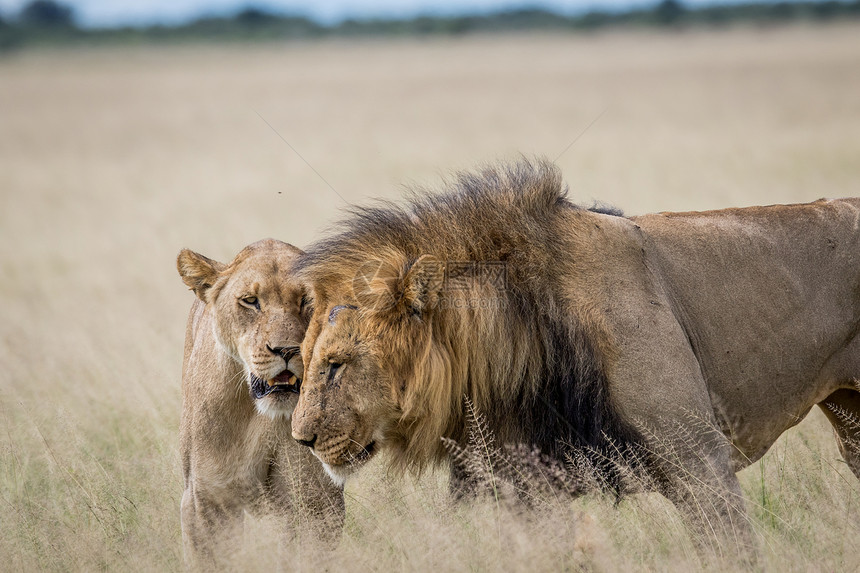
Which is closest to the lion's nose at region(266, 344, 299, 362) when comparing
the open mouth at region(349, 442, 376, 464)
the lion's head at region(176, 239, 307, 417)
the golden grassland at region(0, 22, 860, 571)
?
the lion's head at region(176, 239, 307, 417)

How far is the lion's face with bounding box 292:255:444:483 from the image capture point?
3.84 meters

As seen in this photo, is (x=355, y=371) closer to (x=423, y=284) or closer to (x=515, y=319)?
(x=423, y=284)

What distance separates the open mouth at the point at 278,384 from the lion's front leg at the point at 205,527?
22.4 inches

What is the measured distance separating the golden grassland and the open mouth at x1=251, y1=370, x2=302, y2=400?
0.61 metres

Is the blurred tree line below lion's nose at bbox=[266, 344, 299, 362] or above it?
below

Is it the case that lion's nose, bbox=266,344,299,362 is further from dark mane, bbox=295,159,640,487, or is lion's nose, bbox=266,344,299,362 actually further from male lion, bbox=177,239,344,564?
dark mane, bbox=295,159,640,487


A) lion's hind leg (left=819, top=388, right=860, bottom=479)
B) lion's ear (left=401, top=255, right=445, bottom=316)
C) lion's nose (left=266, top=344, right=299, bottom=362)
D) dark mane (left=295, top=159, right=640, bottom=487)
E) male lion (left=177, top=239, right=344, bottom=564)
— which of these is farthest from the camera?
lion's hind leg (left=819, top=388, right=860, bottom=479)

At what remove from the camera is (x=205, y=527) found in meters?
4.38

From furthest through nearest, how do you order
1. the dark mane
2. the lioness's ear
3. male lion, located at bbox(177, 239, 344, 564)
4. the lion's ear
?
1. the lioness's ear
2. male lion, located at bbox(177, 239, 344, 564)
3. the dark mane
4. the lion's ear

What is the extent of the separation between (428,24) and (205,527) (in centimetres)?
6510

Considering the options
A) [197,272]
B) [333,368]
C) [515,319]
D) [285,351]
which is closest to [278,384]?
[285,351]

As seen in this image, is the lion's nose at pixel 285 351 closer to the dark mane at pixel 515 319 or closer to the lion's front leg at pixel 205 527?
the dark mane at pixel 515 319

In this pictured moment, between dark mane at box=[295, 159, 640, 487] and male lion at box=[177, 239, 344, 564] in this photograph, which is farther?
male lion at box=[177, 239, 344, 564]

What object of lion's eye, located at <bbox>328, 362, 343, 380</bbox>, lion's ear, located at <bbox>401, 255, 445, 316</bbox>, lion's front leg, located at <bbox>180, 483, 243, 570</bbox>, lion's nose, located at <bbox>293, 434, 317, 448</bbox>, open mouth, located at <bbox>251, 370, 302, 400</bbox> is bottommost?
lion's front leg, located at <bbox>180, 483, 243, 570</bbox>
